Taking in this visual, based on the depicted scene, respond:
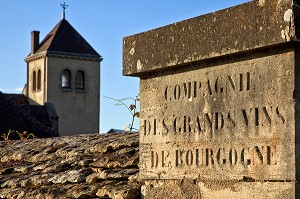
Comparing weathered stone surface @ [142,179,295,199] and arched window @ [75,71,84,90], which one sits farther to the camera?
arched window @ [75,71,84,90]

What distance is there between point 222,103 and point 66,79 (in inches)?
2322

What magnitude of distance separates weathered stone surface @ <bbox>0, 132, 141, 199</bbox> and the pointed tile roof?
53998 millimetres

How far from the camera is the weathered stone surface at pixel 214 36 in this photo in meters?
3.65

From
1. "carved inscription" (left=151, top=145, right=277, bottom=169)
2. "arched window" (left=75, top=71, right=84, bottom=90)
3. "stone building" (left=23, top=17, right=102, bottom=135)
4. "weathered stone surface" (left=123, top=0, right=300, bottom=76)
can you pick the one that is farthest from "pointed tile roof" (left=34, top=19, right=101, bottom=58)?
"carved inscription" (left=151, top=145, right=277, bottom=169)

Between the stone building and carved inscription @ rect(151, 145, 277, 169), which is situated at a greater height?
the stone building

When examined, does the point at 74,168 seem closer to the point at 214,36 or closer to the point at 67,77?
the point at 214,36

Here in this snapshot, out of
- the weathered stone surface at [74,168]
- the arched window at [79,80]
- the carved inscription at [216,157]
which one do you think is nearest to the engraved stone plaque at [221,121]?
the carved inscription at [216,157]

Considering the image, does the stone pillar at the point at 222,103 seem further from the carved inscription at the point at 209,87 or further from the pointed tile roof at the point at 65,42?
the pointed tile roof at the point at 65,42

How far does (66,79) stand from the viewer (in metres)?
62.6

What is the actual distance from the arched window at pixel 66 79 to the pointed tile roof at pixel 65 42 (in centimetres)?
182

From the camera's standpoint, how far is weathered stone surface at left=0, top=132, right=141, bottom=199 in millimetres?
5035

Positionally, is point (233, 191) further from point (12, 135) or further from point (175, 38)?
point (12, 135)

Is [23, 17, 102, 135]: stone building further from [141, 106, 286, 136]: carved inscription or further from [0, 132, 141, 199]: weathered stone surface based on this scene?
[141, 106, 286, 136]: carved inscription

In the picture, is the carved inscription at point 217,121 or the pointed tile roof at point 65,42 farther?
the pointed tile roof at point 65,42
